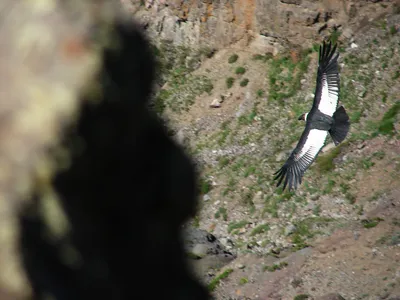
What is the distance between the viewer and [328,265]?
75.0 ft

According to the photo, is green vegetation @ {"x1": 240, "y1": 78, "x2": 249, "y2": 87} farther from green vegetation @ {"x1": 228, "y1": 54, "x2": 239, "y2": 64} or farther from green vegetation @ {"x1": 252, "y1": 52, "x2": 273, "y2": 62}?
green vegetation @ {"x1": 228, "y1": 54, "x2": 239, "y2": 64}

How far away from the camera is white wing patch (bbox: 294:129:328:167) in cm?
2172

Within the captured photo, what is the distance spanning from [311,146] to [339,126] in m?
0.88

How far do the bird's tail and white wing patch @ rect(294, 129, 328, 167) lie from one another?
0.24 meters

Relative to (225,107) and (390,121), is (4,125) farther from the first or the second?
(225,107)

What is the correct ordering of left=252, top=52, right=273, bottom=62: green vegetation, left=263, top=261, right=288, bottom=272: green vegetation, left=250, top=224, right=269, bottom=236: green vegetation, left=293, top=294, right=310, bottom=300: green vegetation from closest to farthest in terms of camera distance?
left=293, top=294, right=310, bottom=300: green vegetation < left=263, top=261, right=288, bottom=272: green vegetation < left=250, top=224, right=269, bottom=236: green vegetation < left=252, top=52, right=273, bottom=62: green vegetation

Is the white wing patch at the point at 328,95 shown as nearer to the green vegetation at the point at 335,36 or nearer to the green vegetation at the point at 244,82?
the green vegetation at the point at 335,36

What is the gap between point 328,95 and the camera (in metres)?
22.0

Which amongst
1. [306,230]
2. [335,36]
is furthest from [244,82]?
[306,230]

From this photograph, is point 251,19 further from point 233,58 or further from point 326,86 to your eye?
point 326,86

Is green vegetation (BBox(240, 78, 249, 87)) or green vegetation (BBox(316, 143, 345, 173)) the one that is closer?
green vegetation (BBox(316, 143, 345, 173))

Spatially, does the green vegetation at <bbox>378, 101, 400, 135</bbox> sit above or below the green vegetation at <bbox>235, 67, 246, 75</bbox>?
above

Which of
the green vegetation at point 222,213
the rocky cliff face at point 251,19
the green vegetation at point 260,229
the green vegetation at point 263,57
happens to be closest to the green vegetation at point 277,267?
the green vegetation at point 260,229

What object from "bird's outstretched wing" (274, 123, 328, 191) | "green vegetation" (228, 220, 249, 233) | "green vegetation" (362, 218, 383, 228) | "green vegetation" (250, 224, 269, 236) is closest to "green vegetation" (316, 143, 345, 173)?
"green vegetation" (250, 224, 269, 236)
